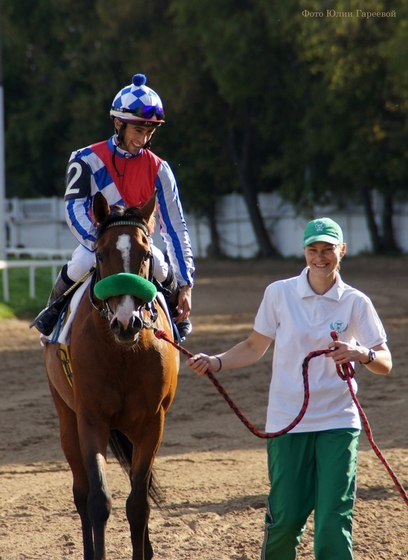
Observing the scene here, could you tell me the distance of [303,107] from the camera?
30.1 m

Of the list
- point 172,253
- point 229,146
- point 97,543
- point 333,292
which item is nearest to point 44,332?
point 172,253

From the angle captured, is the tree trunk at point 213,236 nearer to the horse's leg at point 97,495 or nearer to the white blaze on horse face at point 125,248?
the horse's leg at point 97,495

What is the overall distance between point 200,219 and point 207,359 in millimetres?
31860

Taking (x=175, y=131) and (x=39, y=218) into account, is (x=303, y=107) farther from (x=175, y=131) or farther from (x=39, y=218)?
(x=39, y=218)

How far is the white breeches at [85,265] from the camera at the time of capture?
4.98m

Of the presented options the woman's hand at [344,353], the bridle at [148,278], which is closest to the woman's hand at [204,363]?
the bridle at [148,278]

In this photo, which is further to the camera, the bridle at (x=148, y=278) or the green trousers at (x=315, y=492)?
the bridle at (x=148, y=278)

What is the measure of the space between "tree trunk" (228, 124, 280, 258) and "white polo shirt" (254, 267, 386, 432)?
27863 mm

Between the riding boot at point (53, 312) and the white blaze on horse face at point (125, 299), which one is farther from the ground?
the white blaze on horse face at point (125, 299)

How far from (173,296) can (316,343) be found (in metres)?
1.53

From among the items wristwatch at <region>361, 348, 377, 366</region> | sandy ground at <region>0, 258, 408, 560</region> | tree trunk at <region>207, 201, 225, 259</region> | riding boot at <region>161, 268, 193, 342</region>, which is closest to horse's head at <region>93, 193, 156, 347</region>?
riding boot at <region>161, 268, 193, 342</region>

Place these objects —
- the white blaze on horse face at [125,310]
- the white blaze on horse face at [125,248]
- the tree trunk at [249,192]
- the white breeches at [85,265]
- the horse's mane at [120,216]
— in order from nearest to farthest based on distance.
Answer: the white blaze on horse face at [125,310]
the white blaze on horse face at [125,248]
the horse's mane at [120,216]
the white breeches at [85,265]
the tree trunk at [249,192]

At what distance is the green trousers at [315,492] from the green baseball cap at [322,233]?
2.70ft

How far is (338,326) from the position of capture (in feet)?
13.1
